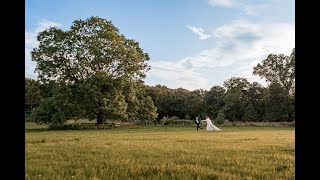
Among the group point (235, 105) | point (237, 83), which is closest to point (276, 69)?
point (237, 83)

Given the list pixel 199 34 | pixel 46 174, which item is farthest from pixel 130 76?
pixel 46 174

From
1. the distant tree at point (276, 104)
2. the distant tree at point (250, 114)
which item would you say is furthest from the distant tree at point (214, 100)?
the distant tree at point (276, 104)

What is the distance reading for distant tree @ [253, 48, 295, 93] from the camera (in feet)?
→ 194

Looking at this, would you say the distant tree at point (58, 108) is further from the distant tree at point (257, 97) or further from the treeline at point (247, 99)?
the distant tree at point (257, 97)

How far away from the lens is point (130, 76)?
43.9 meters

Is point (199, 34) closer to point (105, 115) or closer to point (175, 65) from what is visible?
point (175, 65)

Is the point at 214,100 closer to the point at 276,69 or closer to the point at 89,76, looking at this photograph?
the point at 276,69

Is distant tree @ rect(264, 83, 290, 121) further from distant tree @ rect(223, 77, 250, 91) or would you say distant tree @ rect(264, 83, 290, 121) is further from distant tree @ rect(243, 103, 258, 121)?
distant tree @ rect(223, 77, 250, 91)

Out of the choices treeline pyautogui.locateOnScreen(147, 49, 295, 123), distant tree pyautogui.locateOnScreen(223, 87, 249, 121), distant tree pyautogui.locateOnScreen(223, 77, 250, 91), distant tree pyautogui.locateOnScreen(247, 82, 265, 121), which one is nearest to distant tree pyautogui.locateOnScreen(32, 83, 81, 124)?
treeline pyautogui.locateOnScreen(147, 49, 295, 123)

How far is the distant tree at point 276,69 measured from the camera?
2334 inches

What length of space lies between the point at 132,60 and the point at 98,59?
433 cm

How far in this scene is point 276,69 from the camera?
62.6 meters
